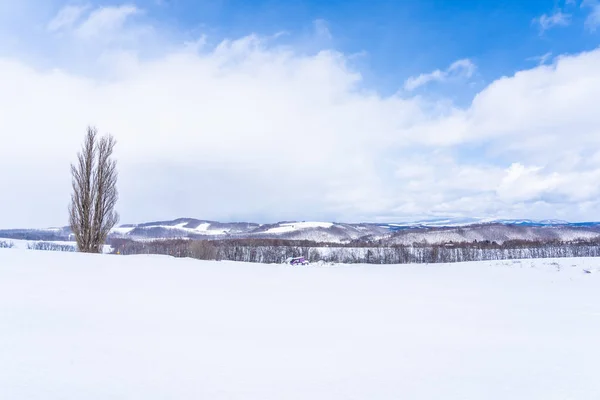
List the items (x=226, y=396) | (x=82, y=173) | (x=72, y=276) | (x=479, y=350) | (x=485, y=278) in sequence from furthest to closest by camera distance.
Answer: (x=82, y=173)
(x=485, y=278)
(x=72, y=276)
(x=479, y=350)
(x=226, y=396)

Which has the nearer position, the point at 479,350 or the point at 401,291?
the point at 479,350

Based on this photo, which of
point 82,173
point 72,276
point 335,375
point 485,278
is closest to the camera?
point 335,375

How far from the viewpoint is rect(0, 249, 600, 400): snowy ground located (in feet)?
15.7

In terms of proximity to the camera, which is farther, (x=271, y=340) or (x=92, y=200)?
(x=92, y=200)

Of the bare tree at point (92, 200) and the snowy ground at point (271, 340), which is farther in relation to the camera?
the bare tree at point (92, 200)

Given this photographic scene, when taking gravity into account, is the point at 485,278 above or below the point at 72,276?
below

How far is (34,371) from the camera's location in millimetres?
4746

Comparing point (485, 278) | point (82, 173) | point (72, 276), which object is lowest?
point (485, 278)

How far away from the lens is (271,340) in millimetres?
6891

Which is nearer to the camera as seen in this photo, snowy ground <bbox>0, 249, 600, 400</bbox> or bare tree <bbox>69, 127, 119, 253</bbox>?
snowy ground <bbox>0, 249, 600, 400</bbox>

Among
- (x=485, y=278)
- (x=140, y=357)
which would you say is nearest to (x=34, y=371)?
(x=140, y=357)

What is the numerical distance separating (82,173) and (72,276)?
42.1 feet

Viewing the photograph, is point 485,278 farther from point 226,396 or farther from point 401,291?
point 226,396

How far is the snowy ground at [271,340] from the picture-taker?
15.7 feet
